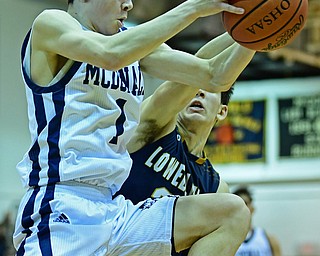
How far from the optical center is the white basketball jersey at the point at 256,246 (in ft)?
34.5

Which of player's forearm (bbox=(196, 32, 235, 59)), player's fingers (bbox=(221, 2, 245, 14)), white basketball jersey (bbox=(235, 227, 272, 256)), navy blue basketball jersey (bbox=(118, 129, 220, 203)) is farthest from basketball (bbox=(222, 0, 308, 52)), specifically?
white basketball jersey (bbox=(235, 227, 272, 256))

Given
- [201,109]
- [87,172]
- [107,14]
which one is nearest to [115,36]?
[107,14]

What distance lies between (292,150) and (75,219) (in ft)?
38.1

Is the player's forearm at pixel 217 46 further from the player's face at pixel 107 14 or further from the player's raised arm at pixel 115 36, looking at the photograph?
the player's raised arm at pixel 115 36

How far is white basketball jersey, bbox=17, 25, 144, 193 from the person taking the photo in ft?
12.8

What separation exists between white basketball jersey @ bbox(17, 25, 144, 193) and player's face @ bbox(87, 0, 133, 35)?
24 cm

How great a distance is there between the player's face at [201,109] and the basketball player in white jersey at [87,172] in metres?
1.24

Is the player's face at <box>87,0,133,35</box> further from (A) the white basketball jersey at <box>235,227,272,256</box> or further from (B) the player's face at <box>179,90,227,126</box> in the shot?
(A) the white basketball jersey at <box>235,227,272,256</box>

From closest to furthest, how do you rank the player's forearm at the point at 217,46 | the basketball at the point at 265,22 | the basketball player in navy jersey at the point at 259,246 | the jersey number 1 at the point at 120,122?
the basketball at the point at 265,22
the jersey number 1 at the point at 120,122
the player's forearm at the point at 217,46
the basketball player in navy jersey at the point at 259,246

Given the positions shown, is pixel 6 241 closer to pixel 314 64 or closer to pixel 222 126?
pixel 222 126

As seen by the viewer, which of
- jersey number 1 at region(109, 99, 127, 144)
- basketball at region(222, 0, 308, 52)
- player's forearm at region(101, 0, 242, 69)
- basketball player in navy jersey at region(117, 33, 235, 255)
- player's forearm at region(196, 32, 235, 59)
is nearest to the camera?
player's forearm at region(101, 0, 242, 69)

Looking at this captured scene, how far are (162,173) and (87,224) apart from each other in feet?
3.66

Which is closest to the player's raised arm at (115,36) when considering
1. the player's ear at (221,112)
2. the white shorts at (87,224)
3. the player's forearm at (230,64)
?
the player's forearm at (230,64)

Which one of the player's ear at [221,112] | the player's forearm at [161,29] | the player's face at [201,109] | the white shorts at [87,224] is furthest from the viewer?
the player's ear at [221,112]
